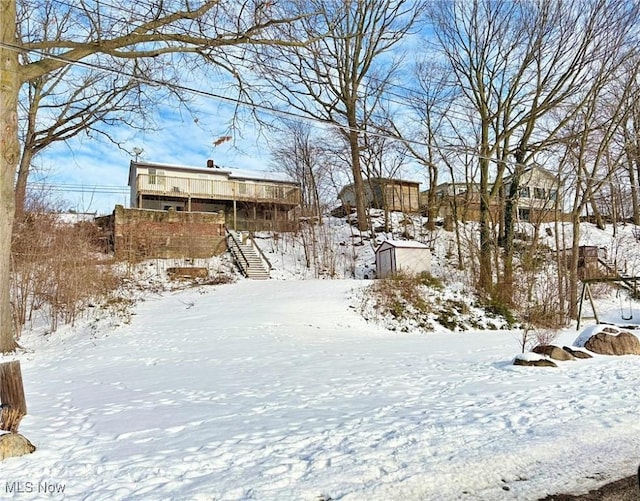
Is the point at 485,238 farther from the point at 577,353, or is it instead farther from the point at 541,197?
the point at 577,353

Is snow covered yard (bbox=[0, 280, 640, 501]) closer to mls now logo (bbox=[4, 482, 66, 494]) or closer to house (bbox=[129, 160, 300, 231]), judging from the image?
mls now logo (bbox=[4, 482, 66, 494])

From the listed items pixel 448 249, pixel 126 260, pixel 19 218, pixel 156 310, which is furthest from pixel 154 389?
pixel 448 249

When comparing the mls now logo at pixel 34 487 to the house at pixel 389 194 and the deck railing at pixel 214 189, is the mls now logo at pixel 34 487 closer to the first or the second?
the deck railing at pixel 214 189

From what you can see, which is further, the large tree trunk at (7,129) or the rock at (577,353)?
the large tree trunk at (7,129)

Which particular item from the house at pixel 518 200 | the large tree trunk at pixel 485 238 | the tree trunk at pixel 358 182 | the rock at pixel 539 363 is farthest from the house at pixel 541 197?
the rock at pixel 539 363

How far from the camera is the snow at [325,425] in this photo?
3.10 metres

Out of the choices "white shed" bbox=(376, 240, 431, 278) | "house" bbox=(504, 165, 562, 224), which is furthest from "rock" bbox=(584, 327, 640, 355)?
"white shed" bbox=(376, 240, 431, 278)

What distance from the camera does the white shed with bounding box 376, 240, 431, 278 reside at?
19.1m

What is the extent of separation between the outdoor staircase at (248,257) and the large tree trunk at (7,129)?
12056 millimetres

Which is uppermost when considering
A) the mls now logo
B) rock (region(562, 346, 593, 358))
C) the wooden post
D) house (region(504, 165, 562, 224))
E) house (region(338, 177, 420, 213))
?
house (region(338, 177, 420, 213))

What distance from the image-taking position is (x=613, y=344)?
8.02 m

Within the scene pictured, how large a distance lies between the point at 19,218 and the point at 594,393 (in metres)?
17.8

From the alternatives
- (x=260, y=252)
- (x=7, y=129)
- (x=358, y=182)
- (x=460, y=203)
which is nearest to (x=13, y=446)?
(x=7, y=129)

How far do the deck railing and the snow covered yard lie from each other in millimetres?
19145
